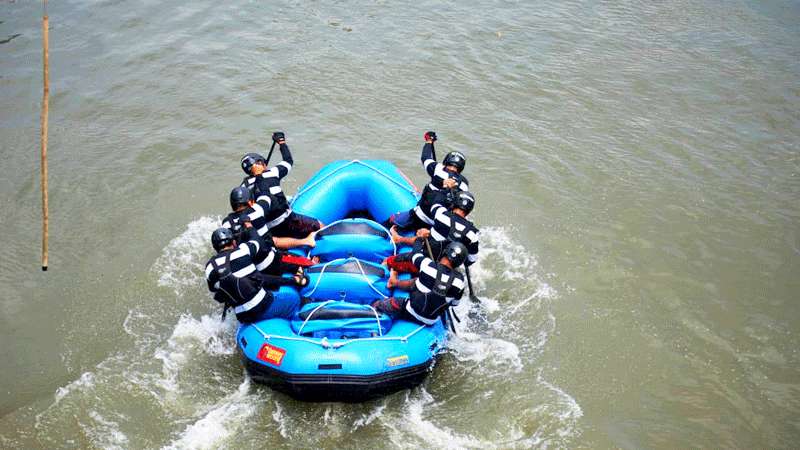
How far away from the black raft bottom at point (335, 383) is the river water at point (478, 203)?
32cm

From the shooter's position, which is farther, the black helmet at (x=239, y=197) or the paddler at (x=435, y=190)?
the paddler at (x=435, y=190)

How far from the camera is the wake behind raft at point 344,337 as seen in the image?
5707mm

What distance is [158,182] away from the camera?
929 cm

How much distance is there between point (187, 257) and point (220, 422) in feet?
8.50

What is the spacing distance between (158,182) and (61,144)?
1.69 m

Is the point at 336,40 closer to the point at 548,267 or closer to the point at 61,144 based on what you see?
the point at 61,144

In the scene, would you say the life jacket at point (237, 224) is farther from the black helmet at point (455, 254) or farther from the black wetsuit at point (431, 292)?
the black helmet at point (455, 254)

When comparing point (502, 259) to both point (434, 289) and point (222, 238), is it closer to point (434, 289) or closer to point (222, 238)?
point (434, 289)

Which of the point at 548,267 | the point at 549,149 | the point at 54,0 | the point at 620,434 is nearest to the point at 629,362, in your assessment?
the point at 620,434

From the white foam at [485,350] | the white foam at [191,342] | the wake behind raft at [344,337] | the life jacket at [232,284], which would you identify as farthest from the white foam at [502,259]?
the life jacket at [232,284]

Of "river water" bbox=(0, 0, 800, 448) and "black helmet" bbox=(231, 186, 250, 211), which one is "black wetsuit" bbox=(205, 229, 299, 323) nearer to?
"black helmet" bbox=(231, 186, 250, 211)

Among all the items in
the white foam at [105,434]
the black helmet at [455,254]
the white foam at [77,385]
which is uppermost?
the black helmet at [455,254]

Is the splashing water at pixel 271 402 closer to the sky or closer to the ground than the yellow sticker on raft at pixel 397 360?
closer to the ground

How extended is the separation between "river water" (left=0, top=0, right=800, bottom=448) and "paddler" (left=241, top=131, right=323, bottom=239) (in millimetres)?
1087
